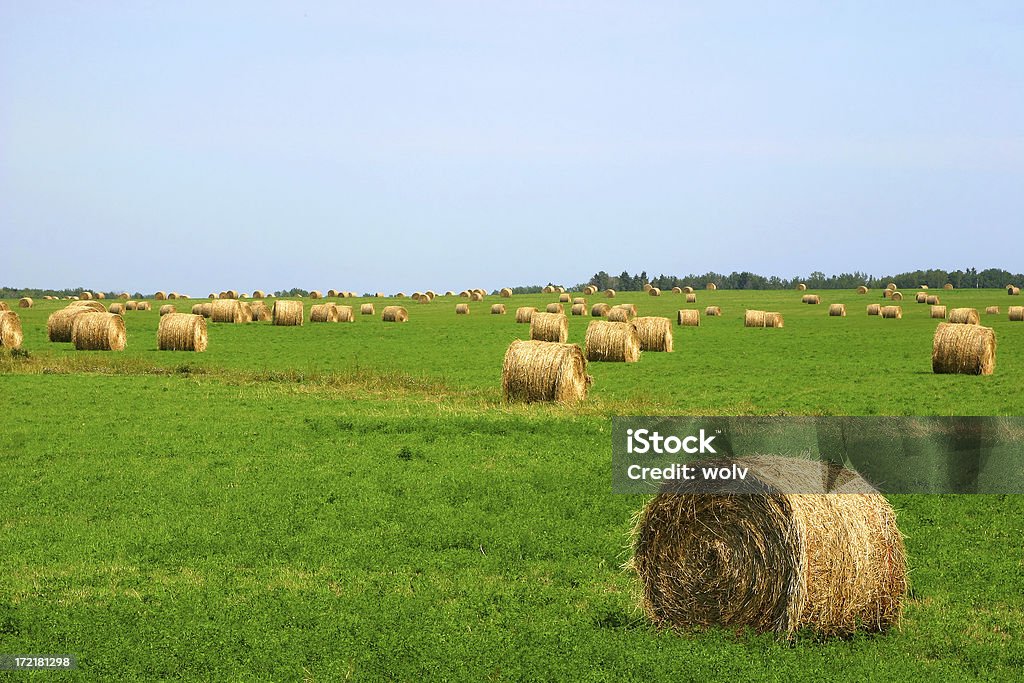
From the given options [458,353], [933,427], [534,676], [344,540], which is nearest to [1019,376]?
[933,427]

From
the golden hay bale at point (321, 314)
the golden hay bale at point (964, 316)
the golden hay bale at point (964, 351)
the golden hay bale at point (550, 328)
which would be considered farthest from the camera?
the golden hay bale at point (321, 314)

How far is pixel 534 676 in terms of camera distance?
879 centimetres

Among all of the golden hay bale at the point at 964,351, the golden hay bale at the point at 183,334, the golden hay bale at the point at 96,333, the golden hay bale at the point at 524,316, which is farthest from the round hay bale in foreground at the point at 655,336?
the golden hay bale at the point at 524,316

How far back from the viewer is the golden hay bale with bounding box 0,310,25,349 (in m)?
42.3

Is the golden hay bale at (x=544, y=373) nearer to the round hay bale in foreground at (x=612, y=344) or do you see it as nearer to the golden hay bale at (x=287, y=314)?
the round hay bale in foreground at (x=612, y=344)

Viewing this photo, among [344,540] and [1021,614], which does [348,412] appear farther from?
[1021,614]

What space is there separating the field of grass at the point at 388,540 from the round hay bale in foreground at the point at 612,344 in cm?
753

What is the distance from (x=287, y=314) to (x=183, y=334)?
788 inches

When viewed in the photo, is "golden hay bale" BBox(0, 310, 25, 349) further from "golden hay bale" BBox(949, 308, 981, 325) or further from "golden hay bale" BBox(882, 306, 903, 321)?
"golden hay bale" BBox(882, 306, 903, 321)

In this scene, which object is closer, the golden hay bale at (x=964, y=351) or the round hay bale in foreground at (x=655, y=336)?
the golden hay bale at (x=964, y=351)
